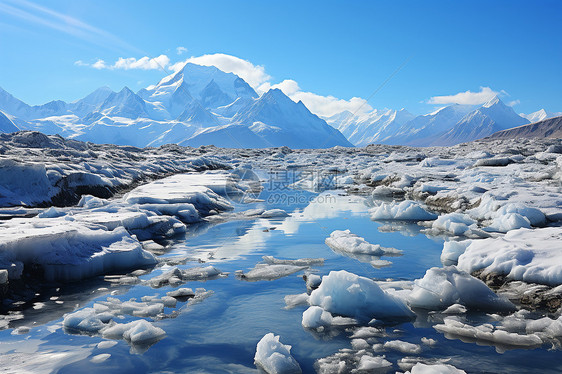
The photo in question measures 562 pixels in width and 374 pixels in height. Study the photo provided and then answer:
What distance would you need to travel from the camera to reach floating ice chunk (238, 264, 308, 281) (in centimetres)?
618

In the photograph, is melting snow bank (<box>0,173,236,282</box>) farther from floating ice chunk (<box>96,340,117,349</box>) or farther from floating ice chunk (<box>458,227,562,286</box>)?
floating ice chunk (<box>458,227,562,286</box>)

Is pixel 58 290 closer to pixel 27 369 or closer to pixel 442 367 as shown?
pixel 27 369

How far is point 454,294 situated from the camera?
4.82m

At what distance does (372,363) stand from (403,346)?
50cm

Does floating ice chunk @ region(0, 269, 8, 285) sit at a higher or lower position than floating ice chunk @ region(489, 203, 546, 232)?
higher

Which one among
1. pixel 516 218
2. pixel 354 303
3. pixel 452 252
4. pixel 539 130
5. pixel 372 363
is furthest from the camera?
pixel 539 130

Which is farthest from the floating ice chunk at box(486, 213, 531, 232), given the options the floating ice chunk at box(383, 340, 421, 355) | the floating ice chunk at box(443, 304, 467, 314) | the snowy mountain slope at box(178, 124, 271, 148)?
the snowy mountain slope at box(178, 124, 271, 148)

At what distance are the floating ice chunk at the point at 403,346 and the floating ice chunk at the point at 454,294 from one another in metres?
1.07

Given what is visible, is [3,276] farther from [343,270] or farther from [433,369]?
[433,369]

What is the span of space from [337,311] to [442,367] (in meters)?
1.61

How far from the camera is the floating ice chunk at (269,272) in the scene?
6.18 meters

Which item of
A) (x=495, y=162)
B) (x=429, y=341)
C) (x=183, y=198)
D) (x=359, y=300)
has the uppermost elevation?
(x=495, y=162)

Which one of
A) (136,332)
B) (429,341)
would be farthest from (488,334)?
(136,332)

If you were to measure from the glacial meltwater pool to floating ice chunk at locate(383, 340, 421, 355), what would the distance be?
0.05 m
